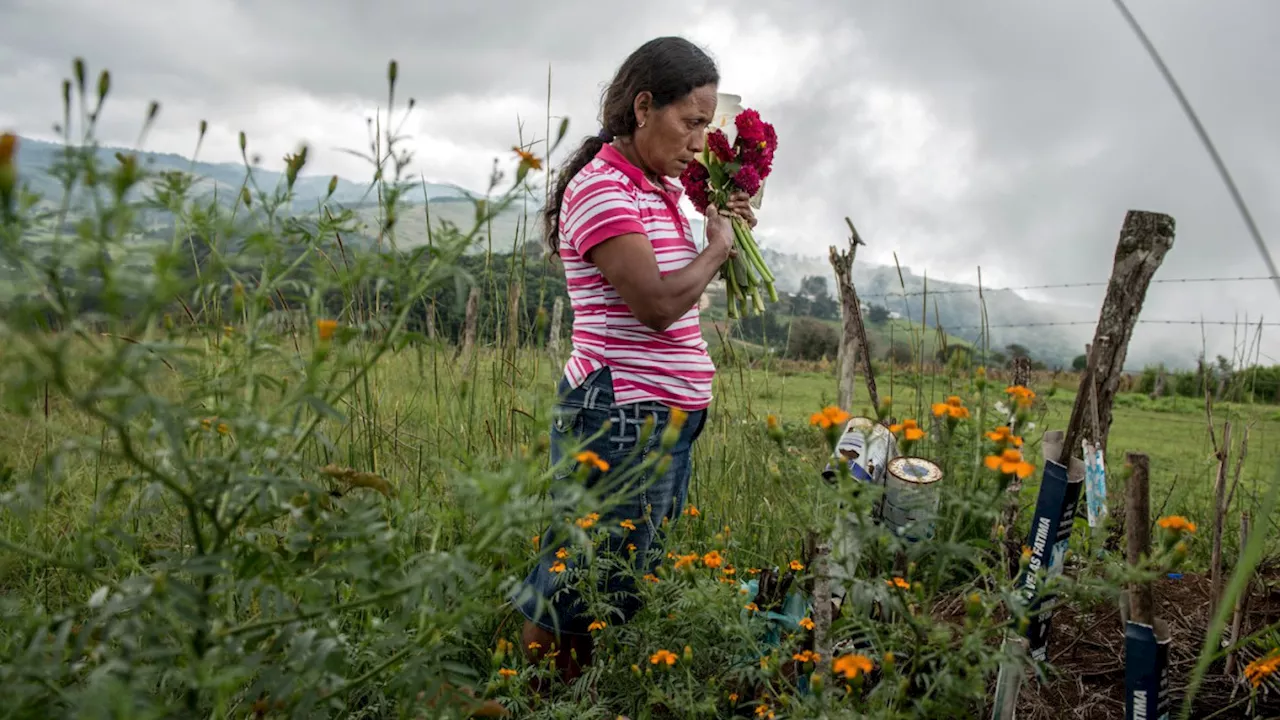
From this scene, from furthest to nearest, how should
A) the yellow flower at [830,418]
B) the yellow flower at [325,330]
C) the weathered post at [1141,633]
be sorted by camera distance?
the weathered post at [1141,633], the yellow flower at [830,418], the yellow flower at [325,330]

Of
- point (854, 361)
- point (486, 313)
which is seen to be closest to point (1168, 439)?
point (854, 361)

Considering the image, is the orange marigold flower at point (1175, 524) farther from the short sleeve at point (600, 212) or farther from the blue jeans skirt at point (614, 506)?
the short sleeve at point (600, 212)

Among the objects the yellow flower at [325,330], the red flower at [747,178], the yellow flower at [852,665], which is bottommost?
the yellow flower at [852,665]

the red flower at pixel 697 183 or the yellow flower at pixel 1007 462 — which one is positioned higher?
the red flower at pixel 697 183

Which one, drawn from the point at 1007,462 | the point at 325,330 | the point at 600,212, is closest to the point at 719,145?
the point at 600,212

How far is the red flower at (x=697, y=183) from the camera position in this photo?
104 inches

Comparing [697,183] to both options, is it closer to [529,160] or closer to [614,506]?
[614,506]

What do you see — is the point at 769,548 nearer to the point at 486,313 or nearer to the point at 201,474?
the point at 486,313

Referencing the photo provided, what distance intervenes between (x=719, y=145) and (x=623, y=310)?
0.70m

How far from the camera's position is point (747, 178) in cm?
267

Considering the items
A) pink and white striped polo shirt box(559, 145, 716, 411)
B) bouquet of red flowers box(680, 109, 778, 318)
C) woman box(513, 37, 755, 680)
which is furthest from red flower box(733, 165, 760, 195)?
pink and white striped polo shirt box(559, 145, 716, 411)

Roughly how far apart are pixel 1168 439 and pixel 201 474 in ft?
22.9

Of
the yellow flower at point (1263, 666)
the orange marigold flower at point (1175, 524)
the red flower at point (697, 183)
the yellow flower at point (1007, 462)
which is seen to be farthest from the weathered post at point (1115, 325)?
the red flower at point (697, 183)

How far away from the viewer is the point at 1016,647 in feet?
4.55
